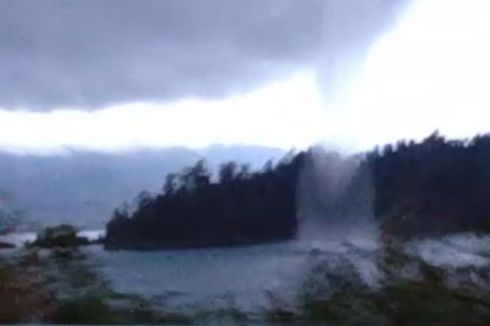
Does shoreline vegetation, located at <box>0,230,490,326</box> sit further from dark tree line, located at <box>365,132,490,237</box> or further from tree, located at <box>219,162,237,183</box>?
tree, located at <box>219,162,237,183</box>

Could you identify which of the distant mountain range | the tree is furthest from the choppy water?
the tree

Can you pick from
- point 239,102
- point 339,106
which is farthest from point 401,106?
point 239,102

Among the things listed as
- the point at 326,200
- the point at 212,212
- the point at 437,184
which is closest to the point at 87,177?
the point at 212,212

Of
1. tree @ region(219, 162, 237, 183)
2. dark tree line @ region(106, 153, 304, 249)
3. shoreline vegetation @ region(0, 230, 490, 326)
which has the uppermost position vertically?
tree @ region(219, 162, 237, 183)

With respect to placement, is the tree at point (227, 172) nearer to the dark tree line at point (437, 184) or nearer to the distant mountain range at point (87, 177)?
the distant mountain range at point (87, 177)

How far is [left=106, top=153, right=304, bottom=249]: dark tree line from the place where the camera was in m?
6.79

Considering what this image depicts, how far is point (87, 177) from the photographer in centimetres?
682

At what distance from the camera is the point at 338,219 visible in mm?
6793

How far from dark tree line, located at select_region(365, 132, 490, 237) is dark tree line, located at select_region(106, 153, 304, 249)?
39 cm

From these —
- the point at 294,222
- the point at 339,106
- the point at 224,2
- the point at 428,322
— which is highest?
the point at 224,2

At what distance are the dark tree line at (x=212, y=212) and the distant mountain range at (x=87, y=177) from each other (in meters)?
0.05

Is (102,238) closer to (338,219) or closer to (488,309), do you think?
(338,219)

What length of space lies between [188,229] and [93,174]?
1.50 ft

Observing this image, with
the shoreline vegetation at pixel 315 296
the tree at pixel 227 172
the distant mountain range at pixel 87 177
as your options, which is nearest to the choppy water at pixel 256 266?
the shoreline vegetation at pixel 315 296
